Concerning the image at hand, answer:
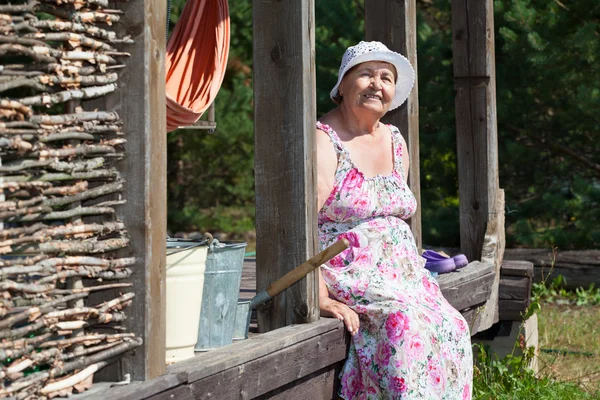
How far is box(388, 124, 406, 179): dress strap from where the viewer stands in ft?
14.4

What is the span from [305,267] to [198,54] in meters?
1.09

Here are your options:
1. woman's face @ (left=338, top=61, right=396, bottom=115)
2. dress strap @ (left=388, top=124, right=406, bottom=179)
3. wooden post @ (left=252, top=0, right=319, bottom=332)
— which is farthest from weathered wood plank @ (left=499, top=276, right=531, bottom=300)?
wooden post @ (left=252, top=0, right=319, bottom=332)

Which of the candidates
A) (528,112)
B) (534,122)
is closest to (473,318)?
(528,112)

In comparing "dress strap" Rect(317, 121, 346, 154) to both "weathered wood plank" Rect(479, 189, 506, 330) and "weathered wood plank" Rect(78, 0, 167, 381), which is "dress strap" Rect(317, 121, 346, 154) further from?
"weathered wood plank" Rect(479, 189, 506, 330)

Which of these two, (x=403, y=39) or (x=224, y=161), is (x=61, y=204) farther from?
(x=224, y=161)

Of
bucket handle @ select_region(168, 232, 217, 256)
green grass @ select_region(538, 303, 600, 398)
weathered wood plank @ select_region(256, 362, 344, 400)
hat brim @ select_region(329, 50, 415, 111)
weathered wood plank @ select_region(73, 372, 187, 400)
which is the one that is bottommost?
green grass @ select_region(538, 303, 600, 398)

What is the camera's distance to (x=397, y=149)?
4422 mm

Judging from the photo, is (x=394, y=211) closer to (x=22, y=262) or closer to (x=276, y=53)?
(x=276, y=53)

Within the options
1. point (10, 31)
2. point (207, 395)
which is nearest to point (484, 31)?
point (207, 395)

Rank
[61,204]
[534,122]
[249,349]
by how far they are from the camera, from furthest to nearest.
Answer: [534,122], [249,349], [61,204]

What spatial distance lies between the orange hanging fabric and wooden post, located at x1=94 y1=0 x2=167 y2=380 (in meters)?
1.06

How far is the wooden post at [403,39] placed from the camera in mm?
4863

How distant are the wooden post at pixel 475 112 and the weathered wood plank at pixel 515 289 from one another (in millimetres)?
311

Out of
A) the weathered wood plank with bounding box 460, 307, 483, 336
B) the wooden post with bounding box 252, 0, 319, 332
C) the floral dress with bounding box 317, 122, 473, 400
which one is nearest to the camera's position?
the wooden post with bounding box 252, 0, 319, 332
